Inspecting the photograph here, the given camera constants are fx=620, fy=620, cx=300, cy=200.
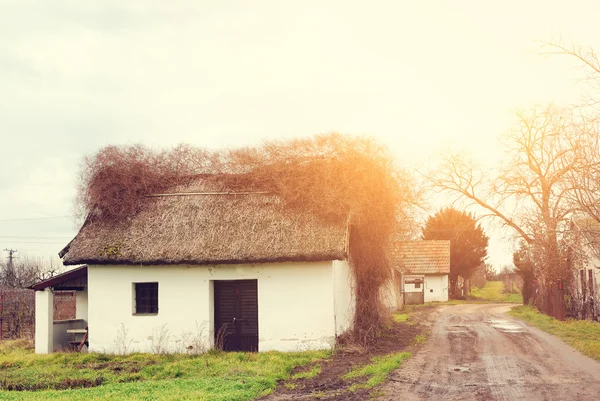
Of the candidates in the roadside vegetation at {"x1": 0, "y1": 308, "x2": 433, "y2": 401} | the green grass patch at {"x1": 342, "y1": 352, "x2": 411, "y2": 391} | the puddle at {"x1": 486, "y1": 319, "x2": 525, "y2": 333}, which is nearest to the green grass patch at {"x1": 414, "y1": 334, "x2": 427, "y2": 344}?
the roadside vegetation at {"x1": 0, "y1": 308, "x2": 433, "y2": 401}

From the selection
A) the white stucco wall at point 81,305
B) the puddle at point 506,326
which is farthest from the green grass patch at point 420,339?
the white stucco wall at point 81,305

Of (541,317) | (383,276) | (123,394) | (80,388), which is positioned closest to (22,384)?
(80,388)

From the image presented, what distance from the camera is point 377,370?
1313 centimetres

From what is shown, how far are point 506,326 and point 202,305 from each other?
40.3 ft

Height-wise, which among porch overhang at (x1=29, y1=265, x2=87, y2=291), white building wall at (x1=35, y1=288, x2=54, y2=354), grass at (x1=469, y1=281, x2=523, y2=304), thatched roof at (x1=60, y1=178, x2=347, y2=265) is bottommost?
grass at (x1=469, y1=281, x2=523, y2=304)

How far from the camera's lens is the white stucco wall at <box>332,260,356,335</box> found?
16938 millimetres

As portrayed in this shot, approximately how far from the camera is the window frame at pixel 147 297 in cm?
1781

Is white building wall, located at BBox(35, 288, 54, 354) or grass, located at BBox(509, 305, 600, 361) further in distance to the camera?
white building wall, located at BBox(35, 288, 54, 354)

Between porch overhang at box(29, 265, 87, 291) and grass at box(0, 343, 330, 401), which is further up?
porch overhang at box(29, 265, 87, 291)

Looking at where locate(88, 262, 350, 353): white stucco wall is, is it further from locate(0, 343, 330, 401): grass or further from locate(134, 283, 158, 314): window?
locate(0, 343, 330, 401): grass

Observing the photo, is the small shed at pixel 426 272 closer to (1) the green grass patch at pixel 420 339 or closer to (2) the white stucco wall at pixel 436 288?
(2) the white stucco wall at pixel 436 288

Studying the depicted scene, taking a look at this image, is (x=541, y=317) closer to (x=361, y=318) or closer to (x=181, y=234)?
(x=361, y=318)

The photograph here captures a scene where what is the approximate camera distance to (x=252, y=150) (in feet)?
64.1

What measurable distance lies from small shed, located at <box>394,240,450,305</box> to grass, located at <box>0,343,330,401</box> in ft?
95.0
